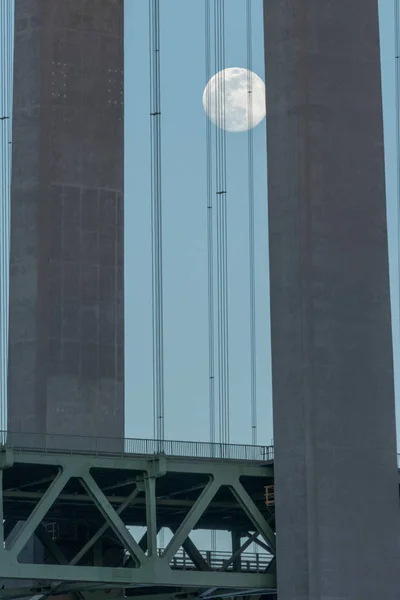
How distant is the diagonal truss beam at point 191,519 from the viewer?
7494 cm

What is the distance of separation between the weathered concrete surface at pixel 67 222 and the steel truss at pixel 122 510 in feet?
20.1

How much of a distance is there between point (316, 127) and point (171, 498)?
1773 cm

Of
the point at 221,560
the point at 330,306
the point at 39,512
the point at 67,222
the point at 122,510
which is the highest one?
the point at 67,222

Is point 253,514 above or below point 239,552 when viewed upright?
above

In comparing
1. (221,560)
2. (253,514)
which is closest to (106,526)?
(253,514)

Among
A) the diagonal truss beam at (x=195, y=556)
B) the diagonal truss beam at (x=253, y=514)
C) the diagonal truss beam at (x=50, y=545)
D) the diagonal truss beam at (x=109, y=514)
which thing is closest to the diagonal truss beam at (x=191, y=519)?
the diagonal truss beam at (x=253, y=514)

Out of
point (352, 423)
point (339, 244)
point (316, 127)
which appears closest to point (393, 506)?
point (352, 423)

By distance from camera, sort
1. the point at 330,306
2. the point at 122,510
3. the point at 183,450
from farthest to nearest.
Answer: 1. the point at 183,450
2. the point at 122,510
3. the point at 330,306

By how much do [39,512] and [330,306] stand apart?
14044mm

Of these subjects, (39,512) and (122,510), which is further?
(122,510)

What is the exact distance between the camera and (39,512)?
73.3m

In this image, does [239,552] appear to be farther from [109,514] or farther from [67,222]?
[67,222]

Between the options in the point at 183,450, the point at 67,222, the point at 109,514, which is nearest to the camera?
the point at 109,514

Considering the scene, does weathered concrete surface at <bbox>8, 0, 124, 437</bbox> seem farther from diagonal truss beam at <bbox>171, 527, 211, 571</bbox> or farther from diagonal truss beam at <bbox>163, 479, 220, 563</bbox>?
diagonal truss beam at <bbox>163, 479, 220, 563</bbox>
